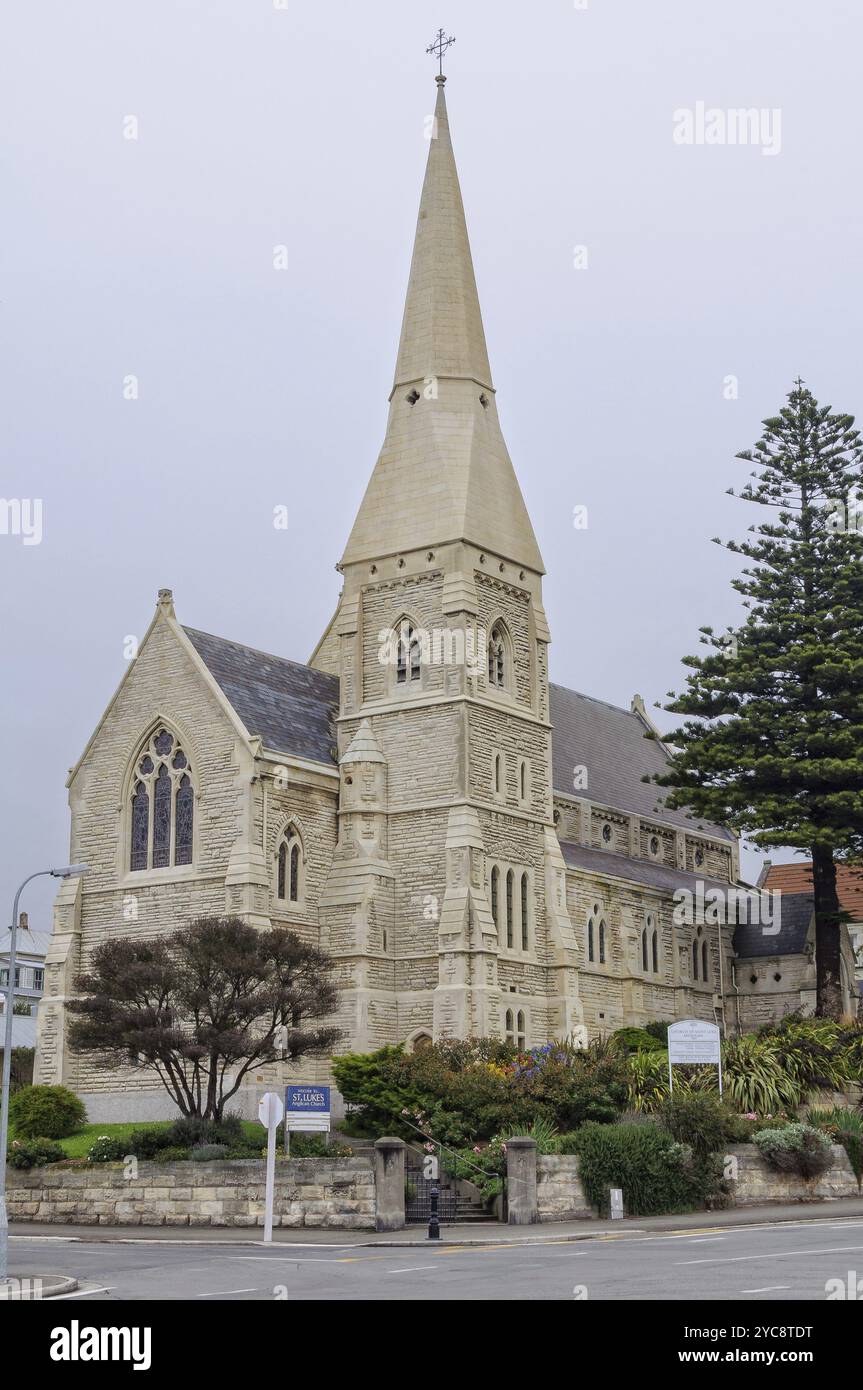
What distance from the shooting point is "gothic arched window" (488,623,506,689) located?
50.6 metres

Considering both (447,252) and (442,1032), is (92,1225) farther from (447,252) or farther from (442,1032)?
(447,252)

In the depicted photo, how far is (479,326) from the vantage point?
54.1 m

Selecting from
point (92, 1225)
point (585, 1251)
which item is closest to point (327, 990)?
point (92, 1225)

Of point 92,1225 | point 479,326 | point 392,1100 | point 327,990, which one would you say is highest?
point 479,326

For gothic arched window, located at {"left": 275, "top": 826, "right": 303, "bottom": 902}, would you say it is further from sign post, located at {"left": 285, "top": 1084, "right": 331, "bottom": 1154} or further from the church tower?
sign post, located at {"left": 285, "top": 1084, "right": 331, "bottom": 1154}

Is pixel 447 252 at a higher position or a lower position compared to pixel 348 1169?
higher

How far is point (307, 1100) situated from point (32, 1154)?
813 cm

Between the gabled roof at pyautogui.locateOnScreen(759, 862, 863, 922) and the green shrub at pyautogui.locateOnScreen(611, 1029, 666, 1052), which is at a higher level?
the gabled roof at pyautogui.locateOnScreen(759, 862, 863, 922)

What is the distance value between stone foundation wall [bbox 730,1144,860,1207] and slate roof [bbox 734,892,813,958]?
30.0m

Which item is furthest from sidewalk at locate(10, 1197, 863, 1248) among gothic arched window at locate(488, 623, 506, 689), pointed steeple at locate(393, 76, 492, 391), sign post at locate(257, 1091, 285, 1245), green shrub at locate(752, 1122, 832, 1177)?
pointed steeple at locate(393, 76, 492, 391)
